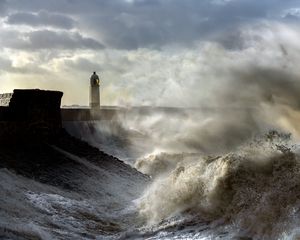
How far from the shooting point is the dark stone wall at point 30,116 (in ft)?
40.1

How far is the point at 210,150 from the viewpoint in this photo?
85.2ft

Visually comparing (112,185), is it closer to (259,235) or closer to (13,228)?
(13,228)

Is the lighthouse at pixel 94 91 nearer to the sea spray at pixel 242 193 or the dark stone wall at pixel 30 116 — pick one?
the dark stone wall at pixel 30 116

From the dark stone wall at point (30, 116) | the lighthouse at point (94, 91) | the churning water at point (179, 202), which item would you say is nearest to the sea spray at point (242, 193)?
the churning water at point (179, 202)

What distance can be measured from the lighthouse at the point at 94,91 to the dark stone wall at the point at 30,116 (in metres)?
14.0

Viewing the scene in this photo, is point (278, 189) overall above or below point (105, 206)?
above

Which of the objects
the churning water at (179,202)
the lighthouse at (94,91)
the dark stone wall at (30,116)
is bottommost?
the churning water at (179,202)

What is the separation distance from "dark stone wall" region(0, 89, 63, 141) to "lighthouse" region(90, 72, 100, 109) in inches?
552

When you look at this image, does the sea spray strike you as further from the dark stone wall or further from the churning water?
the dark stone wall

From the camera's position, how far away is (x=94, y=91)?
27984mm

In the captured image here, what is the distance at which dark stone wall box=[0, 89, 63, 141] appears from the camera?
481 inches

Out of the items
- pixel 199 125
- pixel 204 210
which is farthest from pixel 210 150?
pixel 204 210

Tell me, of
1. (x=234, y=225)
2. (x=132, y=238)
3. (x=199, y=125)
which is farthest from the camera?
(x=199, y=125)

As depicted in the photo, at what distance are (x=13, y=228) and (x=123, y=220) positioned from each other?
226 centimetres
